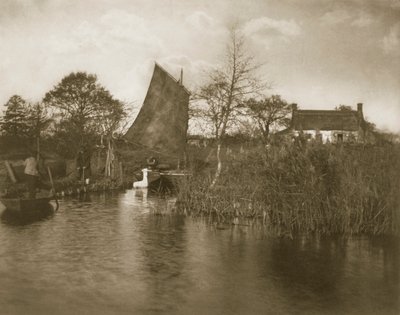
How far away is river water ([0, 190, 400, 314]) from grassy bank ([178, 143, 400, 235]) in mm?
604

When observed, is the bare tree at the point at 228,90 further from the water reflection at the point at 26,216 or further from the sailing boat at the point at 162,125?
the water reflection at the point at 26,216

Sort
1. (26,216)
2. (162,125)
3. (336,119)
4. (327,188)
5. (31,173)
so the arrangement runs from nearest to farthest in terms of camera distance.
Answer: (327,188) < (26,216) < (31,173) < (336,119) < (162,125)

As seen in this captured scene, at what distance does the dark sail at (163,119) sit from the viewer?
20672 millimetres

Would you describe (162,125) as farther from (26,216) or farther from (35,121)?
(26,216)

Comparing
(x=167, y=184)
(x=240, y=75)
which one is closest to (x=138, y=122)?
(x=167, y=184)

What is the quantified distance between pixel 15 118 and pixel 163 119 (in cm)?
997

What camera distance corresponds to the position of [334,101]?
36.3 feet

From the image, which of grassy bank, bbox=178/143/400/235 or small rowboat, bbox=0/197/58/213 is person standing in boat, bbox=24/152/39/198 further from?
grassy bank, bbox=178/143/400/235

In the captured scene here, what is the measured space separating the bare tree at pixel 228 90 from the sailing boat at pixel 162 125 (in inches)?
139

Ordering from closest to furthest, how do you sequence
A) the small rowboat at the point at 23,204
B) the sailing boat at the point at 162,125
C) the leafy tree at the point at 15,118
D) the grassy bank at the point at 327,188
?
the grassy bank at the point at 327,188 < the leafy tree at the point at 15,118 < the small rowboat at the point at 23,204 < the sailing boat at the point at 162,125

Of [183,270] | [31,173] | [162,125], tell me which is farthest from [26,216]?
[162,125]

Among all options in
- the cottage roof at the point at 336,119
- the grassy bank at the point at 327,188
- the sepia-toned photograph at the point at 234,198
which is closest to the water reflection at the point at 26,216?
the sepia-toned photograph at the point at 234,198

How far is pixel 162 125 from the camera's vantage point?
21.0 meters

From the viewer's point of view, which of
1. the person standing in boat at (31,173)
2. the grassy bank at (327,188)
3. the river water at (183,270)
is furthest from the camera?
the person standing in boat at (31,173)
